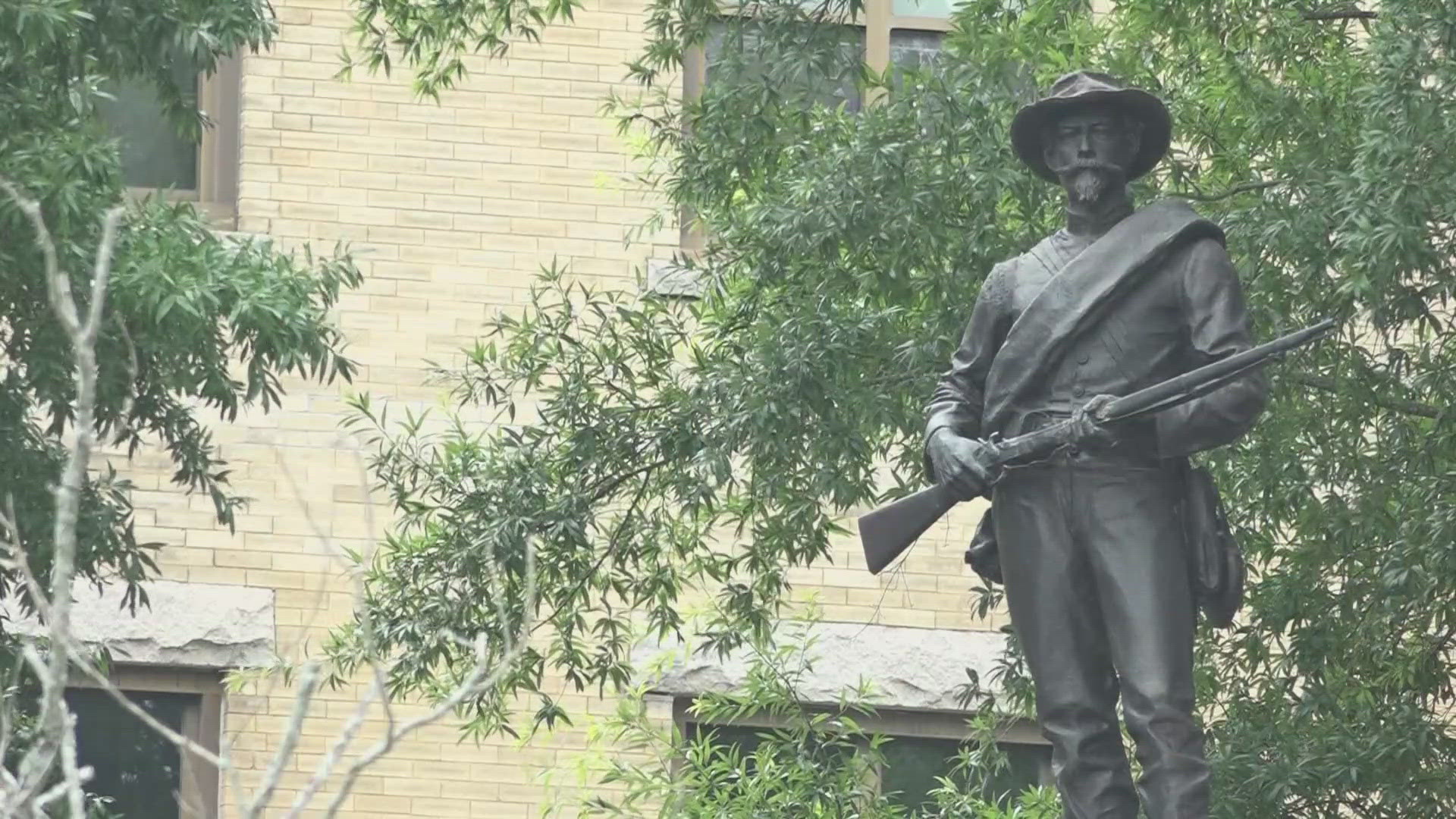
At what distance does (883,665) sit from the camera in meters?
17.5

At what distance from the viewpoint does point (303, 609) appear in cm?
1694

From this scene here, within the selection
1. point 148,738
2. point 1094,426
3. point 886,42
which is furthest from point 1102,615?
point 886,42

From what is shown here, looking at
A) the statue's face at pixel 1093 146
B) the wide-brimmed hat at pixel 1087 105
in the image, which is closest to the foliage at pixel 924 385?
the wide-brimmed hat at pixel 1087 105

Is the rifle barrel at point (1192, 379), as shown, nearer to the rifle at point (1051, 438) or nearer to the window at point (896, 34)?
the rifle at point (1051, 438)

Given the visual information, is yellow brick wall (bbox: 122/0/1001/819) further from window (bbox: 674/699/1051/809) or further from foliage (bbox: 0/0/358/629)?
foliage (bbox: 0/0/358/629)

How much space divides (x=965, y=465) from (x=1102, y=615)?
496mm

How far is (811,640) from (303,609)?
2.94m

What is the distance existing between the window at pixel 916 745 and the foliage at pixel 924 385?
2.49 metres

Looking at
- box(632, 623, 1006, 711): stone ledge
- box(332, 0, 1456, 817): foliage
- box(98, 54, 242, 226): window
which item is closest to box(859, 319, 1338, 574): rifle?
box(332, 0, 1456, 817): foliage

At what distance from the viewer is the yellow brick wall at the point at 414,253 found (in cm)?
1705

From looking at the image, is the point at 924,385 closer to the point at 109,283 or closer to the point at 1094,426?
the point at 109,283

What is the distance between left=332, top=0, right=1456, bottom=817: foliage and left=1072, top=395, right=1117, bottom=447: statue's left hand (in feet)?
16.0

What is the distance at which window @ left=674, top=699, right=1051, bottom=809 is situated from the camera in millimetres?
17703

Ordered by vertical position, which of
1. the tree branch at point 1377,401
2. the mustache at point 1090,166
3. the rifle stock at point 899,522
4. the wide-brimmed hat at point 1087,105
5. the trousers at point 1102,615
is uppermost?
the tree branch at point 1377,401
